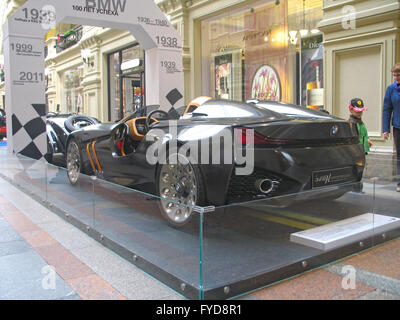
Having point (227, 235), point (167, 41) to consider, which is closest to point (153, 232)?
point (227, 235)

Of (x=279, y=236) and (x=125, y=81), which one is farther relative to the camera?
(x=125, y=81)

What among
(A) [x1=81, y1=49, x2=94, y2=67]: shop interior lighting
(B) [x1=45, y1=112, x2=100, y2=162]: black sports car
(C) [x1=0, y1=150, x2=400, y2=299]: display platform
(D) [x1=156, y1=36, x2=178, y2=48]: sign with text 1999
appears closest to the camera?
(C) [x1=0, y1=150, x2=400, y2=299]: display platform

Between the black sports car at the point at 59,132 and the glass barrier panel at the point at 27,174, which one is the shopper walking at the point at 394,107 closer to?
the glass barrier panel at the point at 27,174

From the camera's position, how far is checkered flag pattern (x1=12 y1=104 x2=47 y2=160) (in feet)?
24.5

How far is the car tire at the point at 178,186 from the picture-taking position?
3010 mm

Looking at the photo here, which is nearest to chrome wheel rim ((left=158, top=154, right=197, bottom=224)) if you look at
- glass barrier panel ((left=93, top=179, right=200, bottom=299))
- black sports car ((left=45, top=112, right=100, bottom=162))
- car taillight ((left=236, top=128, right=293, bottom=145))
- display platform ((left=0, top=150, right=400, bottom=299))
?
glass barrier panel ((left=93, top=179, right=200, bottom=299))

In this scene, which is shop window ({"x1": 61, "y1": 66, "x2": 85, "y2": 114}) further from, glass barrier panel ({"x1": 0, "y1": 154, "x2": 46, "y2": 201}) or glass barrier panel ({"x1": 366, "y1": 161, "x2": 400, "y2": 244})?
glass barrier panel ({"x1": 366, "y1": 161, "x2": 400, "y2": 244})

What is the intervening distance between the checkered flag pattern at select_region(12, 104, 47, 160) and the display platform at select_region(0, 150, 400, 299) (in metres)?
4.01

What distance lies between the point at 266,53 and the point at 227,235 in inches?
A: 342

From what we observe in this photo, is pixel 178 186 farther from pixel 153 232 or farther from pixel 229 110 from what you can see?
pixel 229 110

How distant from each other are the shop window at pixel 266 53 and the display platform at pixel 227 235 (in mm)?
5922

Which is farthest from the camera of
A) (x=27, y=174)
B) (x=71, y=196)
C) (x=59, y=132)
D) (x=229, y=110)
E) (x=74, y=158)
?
(x=59, y=132)

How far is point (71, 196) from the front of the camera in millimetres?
4543
